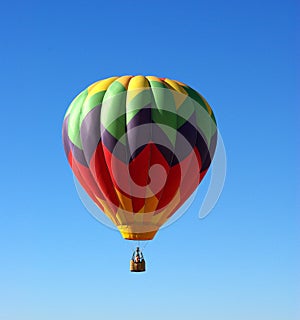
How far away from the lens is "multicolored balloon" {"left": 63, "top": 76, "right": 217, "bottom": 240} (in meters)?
37.3

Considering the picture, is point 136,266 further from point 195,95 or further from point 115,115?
point 195,95

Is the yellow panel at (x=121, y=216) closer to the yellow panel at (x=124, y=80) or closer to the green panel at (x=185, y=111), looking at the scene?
the green panel at (x=185, y=111)

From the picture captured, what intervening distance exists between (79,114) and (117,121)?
6.16ft

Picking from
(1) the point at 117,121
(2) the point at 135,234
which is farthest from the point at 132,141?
(2) the point at 135,234

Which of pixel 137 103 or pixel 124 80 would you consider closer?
pixel 137 103

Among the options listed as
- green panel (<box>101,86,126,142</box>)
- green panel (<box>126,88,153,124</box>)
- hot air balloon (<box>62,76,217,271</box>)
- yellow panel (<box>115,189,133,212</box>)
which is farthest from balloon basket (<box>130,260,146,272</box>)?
green panel (<box>126,88,153,124</box>)

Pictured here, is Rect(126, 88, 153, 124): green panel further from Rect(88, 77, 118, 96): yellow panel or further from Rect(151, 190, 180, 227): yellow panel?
Rect(151, 190, 180, 227): yellow panel

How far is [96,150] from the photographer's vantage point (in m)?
37.5

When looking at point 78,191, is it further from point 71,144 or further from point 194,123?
point 194,123

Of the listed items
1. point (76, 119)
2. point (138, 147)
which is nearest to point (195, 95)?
point (138, 147)

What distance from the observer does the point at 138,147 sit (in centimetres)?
3728

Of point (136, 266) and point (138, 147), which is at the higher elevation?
point (138, 147)

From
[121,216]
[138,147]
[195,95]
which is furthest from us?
[195,95]

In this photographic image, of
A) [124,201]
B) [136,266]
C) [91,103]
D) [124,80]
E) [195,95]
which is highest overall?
[124,80]
